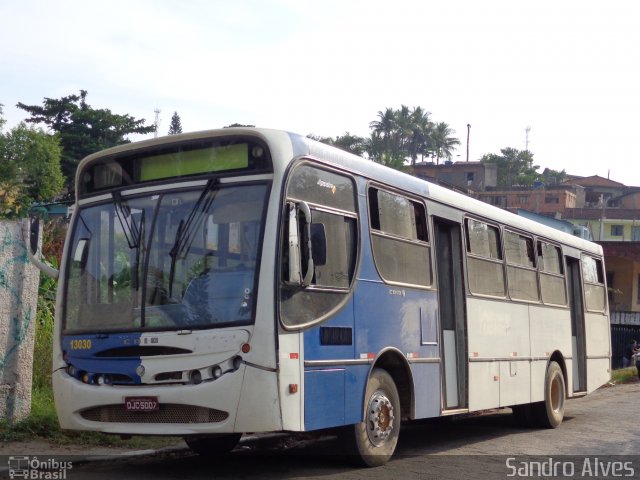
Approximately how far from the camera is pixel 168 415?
7.38 meters

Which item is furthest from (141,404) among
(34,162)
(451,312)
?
(34,162)

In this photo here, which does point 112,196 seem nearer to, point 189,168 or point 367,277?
point 189,168

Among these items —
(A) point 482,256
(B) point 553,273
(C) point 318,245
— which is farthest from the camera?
(B) point 553,273

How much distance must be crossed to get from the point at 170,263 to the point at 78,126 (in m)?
49.5

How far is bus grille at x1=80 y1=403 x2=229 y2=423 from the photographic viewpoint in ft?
23.8

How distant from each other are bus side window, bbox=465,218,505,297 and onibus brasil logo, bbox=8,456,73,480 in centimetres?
531

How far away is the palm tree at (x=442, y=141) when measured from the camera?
81.5 m

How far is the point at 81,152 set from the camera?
5450 cm

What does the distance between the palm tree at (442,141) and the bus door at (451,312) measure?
71.3 meters

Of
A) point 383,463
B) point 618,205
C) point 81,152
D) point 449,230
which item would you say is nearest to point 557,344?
point 449,230

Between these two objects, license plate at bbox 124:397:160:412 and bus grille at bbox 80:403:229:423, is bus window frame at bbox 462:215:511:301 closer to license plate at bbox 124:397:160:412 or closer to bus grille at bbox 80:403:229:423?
bus grille at bbox 80:403:229:423

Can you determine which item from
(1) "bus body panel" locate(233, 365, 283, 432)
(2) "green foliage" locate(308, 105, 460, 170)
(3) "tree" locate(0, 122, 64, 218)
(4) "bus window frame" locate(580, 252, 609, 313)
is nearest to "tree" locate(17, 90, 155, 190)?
(3) "tree" locate(0, 122, 64, 218)

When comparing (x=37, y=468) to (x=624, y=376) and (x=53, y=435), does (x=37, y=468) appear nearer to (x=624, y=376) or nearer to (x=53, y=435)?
(x=53, y=435)

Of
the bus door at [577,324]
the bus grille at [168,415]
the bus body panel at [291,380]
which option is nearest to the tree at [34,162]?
the bus door at [577,324]
